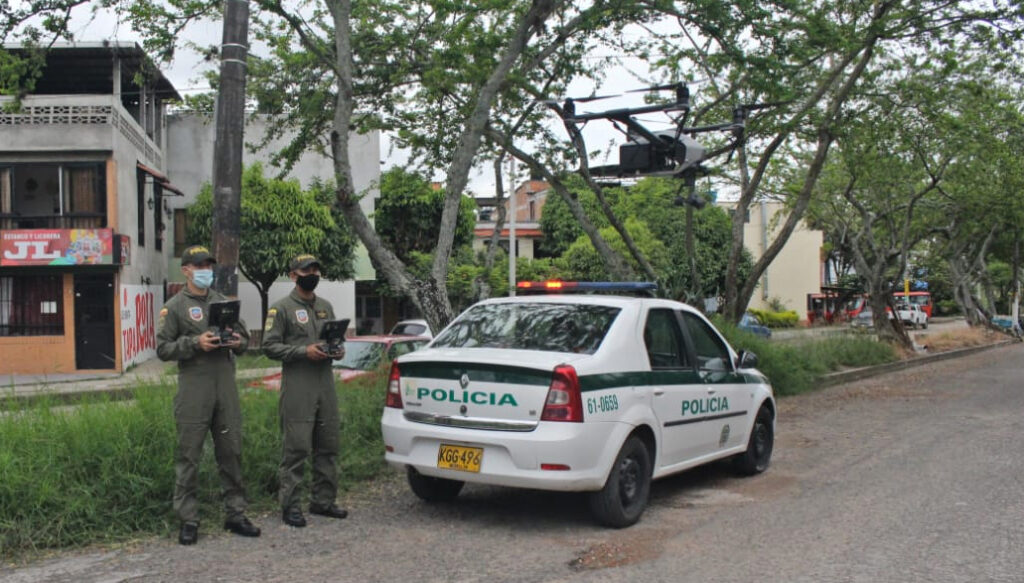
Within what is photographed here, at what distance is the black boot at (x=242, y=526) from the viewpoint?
5.86 m

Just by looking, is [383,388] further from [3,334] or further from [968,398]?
[3,334]

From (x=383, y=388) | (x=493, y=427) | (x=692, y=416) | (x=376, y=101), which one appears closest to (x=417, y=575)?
(x=493, y=427)

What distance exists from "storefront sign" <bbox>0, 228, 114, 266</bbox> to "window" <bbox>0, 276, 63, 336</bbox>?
797 millimetres

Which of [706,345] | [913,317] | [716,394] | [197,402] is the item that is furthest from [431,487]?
[913,317]

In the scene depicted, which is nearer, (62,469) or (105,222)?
(62,469)

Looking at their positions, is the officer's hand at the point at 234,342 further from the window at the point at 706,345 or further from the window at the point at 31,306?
the window at the point at 31,306

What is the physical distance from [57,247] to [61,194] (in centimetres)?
141

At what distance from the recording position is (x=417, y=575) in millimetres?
5148

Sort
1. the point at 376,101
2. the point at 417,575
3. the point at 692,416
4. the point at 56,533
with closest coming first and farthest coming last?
the point at 417,575 → the point at 56,533 → the point at 692,416 → the point at 376,101

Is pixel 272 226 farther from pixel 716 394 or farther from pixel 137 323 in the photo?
pixel 716 394

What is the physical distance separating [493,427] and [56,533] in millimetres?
2793

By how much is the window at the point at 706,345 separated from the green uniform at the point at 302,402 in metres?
3.02

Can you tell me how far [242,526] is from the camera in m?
5.86

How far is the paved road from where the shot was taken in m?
5.20
